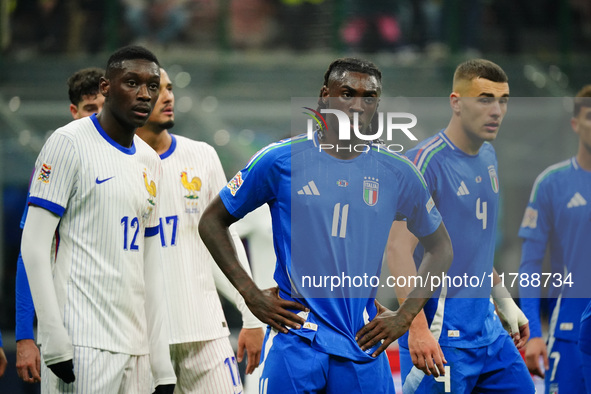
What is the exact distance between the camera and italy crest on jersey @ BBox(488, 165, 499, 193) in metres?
4.96

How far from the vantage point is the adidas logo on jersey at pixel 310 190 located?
3.88m

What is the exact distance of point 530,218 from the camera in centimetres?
579

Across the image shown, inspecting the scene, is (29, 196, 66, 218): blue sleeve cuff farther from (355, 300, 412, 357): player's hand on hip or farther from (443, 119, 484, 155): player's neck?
(443, 119, 484, 155): player's neck

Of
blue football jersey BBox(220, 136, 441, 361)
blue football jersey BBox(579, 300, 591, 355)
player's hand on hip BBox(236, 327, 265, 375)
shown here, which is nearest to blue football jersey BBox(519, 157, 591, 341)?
blue football jersey BBox(579, 300, 591, 355)

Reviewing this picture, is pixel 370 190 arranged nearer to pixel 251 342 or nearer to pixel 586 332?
pixel 251 342

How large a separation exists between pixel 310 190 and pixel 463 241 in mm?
1284

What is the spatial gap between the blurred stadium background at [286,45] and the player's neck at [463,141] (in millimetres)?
5407

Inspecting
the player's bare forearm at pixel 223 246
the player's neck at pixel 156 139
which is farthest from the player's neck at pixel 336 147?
the player's neck at pixel 156 139

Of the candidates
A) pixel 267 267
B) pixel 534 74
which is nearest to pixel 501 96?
pixel 267 267

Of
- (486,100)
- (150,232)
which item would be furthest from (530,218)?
(150,232)

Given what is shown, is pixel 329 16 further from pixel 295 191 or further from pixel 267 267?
pixel 295 191

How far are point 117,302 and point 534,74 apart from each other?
8.17 m

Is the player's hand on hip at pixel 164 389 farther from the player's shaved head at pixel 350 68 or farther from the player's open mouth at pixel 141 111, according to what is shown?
the player's shaved head at pixel 350 68

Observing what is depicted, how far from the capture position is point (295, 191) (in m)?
3.88
